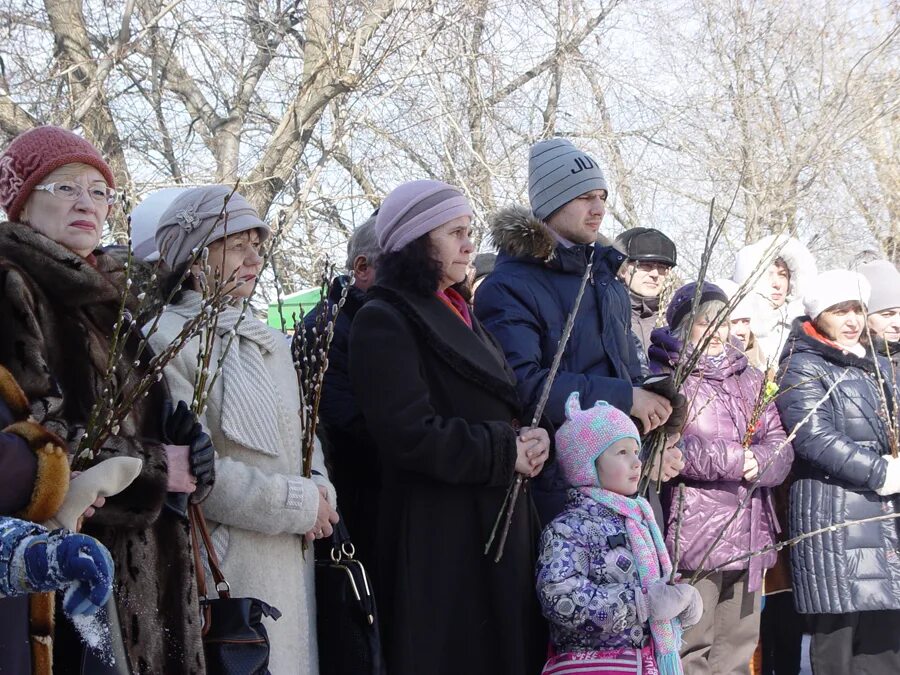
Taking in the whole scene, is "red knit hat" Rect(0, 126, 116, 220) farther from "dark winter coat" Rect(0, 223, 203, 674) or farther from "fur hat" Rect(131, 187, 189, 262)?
"fur hat" Rect(131, 187, 189, 262)

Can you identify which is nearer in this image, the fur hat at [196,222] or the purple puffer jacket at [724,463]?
the fur hat at [196,222]

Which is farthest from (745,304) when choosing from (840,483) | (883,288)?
(840,483)

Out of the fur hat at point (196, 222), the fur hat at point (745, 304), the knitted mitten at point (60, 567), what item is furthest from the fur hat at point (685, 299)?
the knitted mitten at point (60, 567)

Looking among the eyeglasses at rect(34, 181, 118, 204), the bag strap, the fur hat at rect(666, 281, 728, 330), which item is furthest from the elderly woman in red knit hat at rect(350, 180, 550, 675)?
the fur hat at rect(666, 281, 728, 330)

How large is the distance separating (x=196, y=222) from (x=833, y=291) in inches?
128

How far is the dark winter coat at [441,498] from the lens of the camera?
320 cm

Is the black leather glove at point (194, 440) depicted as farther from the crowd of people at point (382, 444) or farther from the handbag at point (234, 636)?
the handbag at point (234, 636)

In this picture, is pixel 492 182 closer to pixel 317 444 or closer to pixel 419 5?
pixel 419 5

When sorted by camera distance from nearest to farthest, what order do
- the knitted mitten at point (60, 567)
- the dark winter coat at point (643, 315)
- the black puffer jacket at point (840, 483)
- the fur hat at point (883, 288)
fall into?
the knitted mitten at point (60, 567)
the black puffer jacket at point (840, 483)
the dark winter coat at point (643, 315)
the fur hat at point (883, 288)

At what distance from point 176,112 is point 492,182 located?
3083mm

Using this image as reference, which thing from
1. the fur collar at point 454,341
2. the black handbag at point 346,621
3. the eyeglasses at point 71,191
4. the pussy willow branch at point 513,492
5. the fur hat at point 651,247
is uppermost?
the fur hat at point 651,247

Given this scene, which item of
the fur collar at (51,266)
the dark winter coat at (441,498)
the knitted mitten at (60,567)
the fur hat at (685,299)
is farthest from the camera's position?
the fur hat at (685,299)

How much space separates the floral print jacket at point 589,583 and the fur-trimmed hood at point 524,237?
91cm

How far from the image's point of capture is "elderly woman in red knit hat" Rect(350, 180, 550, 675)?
320 cm
